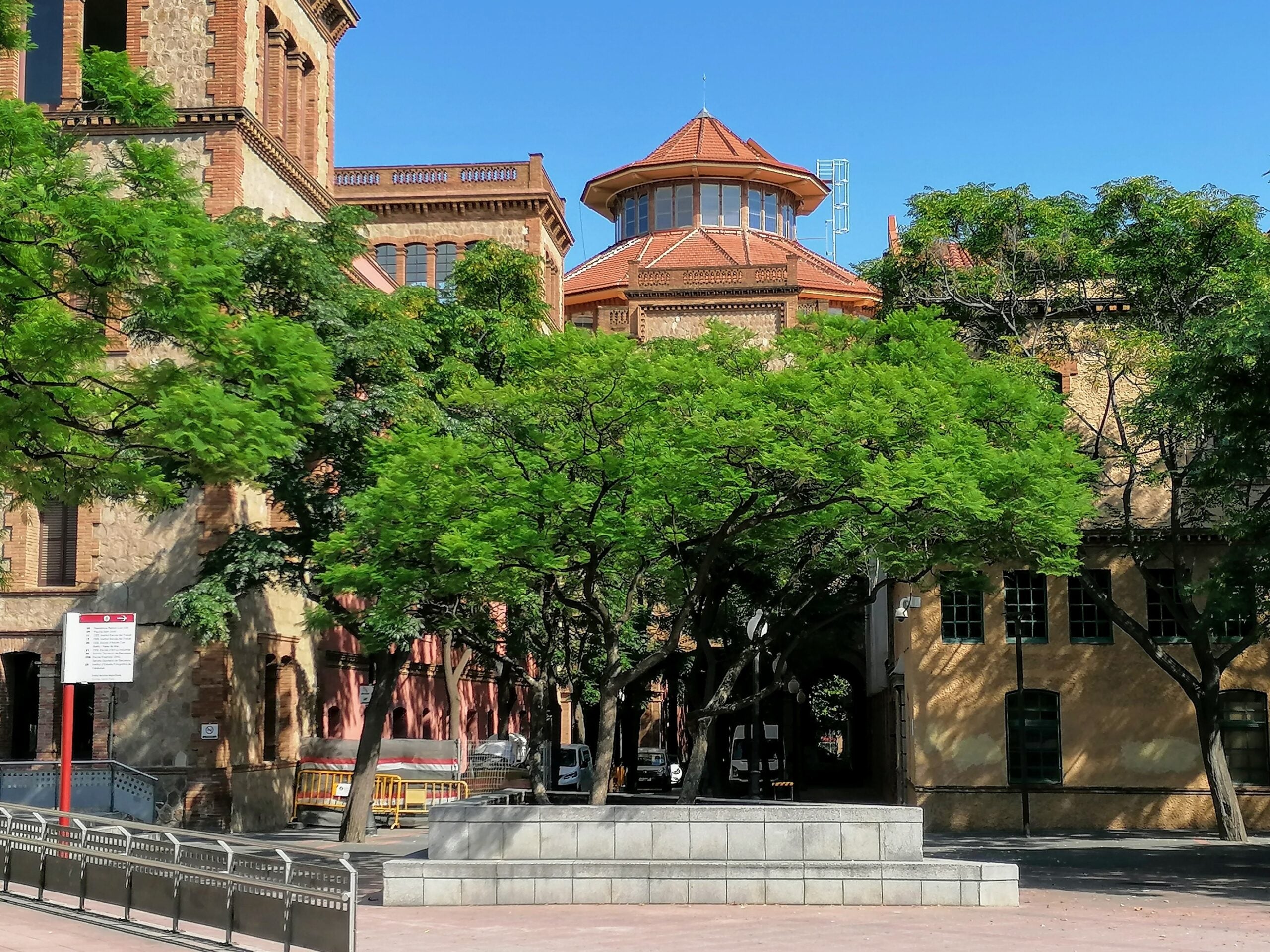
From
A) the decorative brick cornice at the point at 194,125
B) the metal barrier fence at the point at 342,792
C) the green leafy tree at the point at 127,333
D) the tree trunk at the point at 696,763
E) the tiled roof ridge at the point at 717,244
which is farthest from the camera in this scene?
the tiled roof ridge at the point at 717,244

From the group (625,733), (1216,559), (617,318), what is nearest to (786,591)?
(1216,559)

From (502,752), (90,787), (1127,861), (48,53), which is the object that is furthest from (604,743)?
(502,752)

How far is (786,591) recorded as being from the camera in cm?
2305

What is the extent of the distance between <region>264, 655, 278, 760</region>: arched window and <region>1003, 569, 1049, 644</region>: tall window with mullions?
1655 cm

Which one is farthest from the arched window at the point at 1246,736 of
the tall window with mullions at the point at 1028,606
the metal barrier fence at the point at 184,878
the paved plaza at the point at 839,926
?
the metal barrier fence at the point at 184,878

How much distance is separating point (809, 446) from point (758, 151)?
5954cm

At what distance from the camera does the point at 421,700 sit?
1842 inches

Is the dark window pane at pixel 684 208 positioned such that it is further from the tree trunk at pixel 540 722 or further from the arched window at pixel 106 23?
the tree trunk at pixel 540 722

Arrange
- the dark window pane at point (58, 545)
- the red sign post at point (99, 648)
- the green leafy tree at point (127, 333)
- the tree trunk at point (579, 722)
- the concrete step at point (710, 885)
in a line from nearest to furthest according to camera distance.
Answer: the green leafy tree at point (127, 333) → the concrete step at point (710, 885) → the red sign post at point (99, 648) → the dark window pane at point (58, 545) → the tree trunk at point (579, 722)

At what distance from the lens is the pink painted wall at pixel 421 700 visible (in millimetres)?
37938

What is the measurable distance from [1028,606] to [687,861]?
681 inches

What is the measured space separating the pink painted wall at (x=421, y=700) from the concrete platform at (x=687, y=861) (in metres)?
12.4

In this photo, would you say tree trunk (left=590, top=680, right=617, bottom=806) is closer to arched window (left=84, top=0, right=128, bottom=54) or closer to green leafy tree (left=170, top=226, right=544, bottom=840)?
green leafy tree (left=170, top=226, right=544, bottom=840)

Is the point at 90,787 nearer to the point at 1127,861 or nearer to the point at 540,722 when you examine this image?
the point at 540,722
